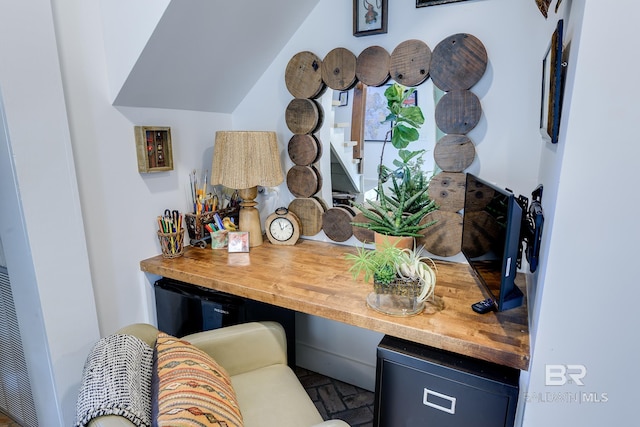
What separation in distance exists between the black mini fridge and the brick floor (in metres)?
0.56

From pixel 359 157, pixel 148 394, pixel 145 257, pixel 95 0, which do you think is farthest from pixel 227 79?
pixel 148 394

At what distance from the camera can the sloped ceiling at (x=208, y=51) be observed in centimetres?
142

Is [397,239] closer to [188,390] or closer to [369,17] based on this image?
[188,390]

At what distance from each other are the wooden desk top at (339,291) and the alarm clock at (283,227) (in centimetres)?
5

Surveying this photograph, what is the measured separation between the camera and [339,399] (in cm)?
196

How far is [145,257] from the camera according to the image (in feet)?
5.71

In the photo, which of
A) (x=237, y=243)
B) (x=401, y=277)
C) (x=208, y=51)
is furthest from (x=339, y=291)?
(x=208, y=51)

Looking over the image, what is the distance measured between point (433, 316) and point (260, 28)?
150cm

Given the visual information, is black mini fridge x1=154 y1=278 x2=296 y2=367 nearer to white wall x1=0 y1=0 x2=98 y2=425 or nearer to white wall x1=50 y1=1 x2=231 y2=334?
white wall x1=50 y1=1 x2=231 y2=334

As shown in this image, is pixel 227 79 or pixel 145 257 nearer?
pixel 145 257

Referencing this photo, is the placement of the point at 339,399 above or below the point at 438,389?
below

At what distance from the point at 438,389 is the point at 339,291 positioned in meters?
0.48

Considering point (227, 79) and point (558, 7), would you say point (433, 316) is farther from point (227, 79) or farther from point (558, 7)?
point (227, 79)

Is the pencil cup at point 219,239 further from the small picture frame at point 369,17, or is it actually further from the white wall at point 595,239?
the white wall at point 595,239
